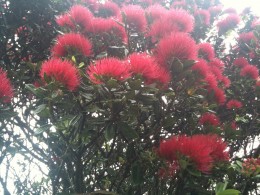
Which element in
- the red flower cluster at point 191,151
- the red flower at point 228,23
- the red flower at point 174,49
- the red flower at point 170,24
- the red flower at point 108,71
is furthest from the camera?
the red flower at point 228,23

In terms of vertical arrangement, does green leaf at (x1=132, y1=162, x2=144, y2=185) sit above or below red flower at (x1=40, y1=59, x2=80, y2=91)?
below

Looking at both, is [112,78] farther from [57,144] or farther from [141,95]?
[57,144]

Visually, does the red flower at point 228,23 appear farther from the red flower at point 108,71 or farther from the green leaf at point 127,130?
the red flower at point 108,71

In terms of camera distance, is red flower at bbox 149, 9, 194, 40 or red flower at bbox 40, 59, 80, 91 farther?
red flower at bbox 149, 9, 194, 40

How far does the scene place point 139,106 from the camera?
2221 mm

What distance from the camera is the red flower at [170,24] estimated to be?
2.90 m

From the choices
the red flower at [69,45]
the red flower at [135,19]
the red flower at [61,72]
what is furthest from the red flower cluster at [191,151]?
the red flower at [135,19]

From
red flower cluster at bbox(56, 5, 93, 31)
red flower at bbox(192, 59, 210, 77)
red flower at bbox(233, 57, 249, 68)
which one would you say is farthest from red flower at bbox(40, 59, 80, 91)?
red flower at bbox(233, 57, 249, 68)

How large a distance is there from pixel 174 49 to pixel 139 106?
46cm

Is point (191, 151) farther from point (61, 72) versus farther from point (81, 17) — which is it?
point (81, 17)

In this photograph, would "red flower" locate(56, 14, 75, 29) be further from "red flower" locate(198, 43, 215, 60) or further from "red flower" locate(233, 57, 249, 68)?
"red flower" locate(233, 57, 249, 68)

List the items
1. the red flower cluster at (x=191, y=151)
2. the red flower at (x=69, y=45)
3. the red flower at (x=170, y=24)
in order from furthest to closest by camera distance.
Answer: the red flower at (x=170, y=24) → the red flower at (x=69, y=45) → the red flower cluster at (x=191, y=151)

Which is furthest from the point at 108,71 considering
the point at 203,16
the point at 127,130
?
the point at 203,16

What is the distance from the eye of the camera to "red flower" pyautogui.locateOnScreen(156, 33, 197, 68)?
91.7 inches
